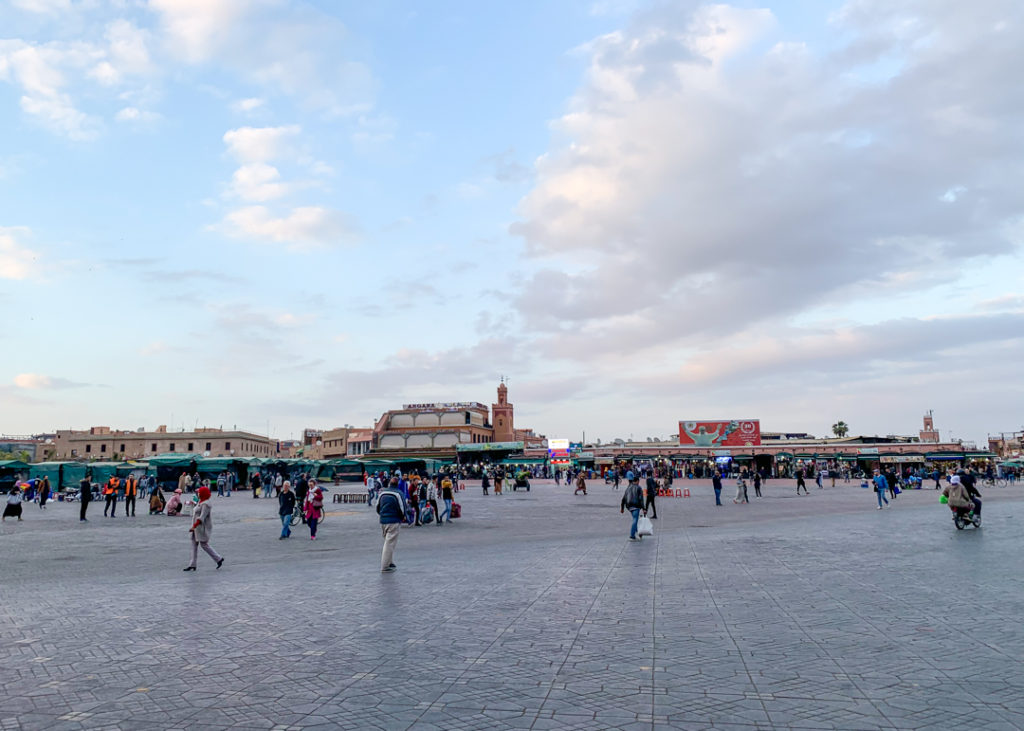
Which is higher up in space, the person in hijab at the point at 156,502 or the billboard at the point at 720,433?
the billboard at the point at 720,433

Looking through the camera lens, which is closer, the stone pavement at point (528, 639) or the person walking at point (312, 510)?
the stone pavement at point (528, 639)

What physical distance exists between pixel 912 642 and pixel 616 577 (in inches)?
187

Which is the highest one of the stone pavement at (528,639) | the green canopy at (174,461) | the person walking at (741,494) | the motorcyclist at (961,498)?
the green canopy at (174,461)

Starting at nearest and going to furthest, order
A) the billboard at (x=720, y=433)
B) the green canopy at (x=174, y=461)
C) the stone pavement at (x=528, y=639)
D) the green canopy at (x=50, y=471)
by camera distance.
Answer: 1. the stone pavement at (x=528, y=639)
2. the green canopy at (x=174, y=461)
3. the green canopy at (x=50, y=471)
4. the billboard at (x=720, y=433)

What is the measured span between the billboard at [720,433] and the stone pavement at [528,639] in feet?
245

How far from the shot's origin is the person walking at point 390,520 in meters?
11.4

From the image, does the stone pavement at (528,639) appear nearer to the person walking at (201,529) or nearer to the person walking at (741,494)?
the person walking at (201,529)

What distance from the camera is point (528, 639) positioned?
6.73 metres

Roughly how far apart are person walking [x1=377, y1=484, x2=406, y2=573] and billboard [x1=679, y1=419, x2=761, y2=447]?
79753 millimetres

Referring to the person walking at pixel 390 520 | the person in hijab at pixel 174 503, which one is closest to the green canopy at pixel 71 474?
the person in hijab at pixel 174 503

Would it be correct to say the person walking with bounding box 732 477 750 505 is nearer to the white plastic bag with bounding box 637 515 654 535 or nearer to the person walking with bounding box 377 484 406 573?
the white plastic bag with bounding box 637 515 654 535

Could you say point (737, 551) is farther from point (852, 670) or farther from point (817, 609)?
point (852, 670)

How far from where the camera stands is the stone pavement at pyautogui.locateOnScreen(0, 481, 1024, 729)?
15.6ft

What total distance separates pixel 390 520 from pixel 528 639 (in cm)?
552
